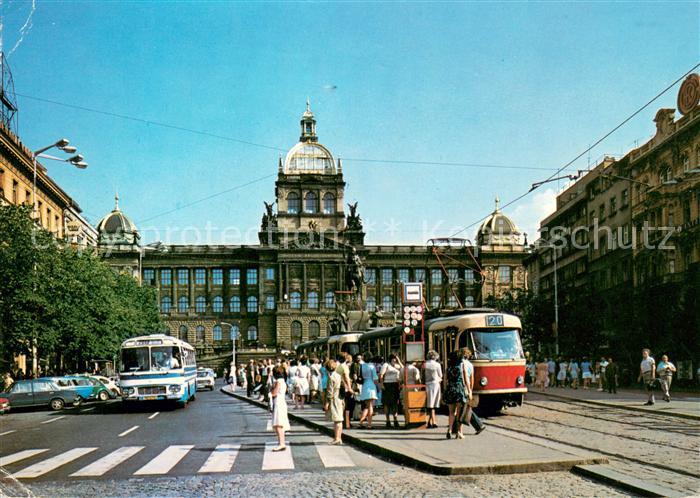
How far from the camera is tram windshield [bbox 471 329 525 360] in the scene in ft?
78.7

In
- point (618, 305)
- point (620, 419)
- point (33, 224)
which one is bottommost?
point (620, 419)

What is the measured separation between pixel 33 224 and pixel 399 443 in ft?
90.3

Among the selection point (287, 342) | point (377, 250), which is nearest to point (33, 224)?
point (287, 342)

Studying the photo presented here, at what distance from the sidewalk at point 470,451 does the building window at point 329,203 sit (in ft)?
310

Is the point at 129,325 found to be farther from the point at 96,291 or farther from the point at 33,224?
the point at 33,224

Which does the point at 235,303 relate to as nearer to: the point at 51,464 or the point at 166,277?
the point at 166,277

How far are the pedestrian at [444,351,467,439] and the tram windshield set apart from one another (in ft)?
20.6

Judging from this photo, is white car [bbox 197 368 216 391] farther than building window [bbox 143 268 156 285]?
No

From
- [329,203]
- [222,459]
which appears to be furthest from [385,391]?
[329,203]

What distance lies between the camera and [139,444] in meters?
18.7

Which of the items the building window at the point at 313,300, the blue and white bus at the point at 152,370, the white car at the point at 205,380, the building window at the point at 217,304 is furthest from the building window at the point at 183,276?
the blue and white bus at the point at 152,370

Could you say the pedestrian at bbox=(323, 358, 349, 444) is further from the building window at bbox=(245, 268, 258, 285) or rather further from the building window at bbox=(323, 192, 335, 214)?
the building window at bbox=(245, 268, 258, 285)

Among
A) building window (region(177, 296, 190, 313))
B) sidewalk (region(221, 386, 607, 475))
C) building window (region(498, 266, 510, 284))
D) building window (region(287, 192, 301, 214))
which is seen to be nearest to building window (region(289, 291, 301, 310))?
building window (region(287, 192, 301, 214))

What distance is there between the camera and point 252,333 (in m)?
113
